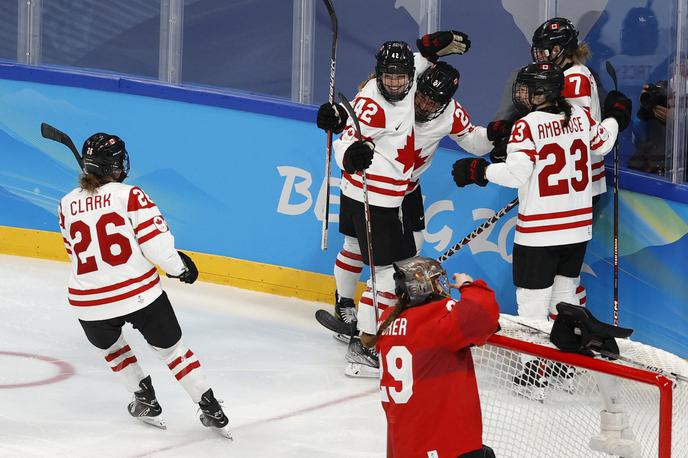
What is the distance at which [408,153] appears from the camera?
4.80 m

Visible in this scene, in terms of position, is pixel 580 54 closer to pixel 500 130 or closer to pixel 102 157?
pixel 500 130

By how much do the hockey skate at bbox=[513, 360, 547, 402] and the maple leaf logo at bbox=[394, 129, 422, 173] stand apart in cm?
183

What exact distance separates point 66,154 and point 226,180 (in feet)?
3.20

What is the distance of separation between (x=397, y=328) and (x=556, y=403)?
1.87 ft

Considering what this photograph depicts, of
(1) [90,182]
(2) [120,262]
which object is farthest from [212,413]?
(1) [90,182]

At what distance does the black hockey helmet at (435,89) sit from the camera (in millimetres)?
4734

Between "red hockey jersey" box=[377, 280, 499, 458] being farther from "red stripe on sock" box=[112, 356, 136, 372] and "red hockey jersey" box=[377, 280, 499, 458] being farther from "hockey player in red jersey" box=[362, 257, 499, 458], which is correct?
"red stripe on sock" box=[112, 356, 136, 372]

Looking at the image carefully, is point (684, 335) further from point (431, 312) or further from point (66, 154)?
point (66, 154)

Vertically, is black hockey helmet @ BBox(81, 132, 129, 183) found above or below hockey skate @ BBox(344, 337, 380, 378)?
above

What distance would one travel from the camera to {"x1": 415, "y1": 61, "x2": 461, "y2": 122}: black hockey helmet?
473 centimetres

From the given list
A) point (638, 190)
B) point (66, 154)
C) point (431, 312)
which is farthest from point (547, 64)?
point (66, 154)

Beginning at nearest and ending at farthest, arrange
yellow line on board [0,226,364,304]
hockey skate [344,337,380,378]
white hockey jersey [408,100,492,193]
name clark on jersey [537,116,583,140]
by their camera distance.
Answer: name clark on jersey [537,116,583,140] < hockey skate [344,337,380,378] < white hockey jersey [408,100,492,193] < yellow line on board [0,226,364,304]

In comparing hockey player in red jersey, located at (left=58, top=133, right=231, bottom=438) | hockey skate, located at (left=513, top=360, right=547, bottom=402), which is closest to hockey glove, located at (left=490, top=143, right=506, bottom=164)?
hockey player in red jersey, located at (left=58, top=133, right=231, bottom=438)

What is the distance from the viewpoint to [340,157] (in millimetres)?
4633
